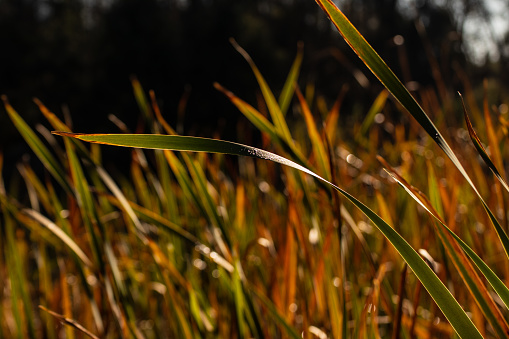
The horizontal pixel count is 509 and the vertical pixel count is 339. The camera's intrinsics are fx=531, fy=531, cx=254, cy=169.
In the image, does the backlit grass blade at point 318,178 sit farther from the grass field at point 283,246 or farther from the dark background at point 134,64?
the dark background at point 134,64

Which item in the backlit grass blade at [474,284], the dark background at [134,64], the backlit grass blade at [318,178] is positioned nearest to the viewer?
the backlit grass blade at [318,178]

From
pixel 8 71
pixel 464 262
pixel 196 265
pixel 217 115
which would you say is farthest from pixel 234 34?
pixel 464 262

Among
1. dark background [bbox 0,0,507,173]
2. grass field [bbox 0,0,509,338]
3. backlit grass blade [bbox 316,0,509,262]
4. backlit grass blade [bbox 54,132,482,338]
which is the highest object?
backlit grass blade [bbox 316,0,509,262]

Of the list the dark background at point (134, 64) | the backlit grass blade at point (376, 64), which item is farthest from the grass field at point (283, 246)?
the dark background at point (134, 64)

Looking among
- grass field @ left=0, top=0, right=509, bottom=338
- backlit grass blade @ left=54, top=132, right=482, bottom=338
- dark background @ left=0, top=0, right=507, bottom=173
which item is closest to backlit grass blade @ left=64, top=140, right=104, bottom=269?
grass field @ left=0, top=0, right=509, bottom=338

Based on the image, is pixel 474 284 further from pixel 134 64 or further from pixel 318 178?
pixel 134 64

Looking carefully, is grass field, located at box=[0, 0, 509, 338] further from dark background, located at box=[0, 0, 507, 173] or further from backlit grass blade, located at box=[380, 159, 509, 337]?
dark background, located at box=[0, 0, 507, 173]

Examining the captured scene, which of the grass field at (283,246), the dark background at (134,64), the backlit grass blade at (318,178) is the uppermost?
the backlit grass blade at (318,178)

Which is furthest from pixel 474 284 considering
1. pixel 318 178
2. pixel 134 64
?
pixel 134 64
